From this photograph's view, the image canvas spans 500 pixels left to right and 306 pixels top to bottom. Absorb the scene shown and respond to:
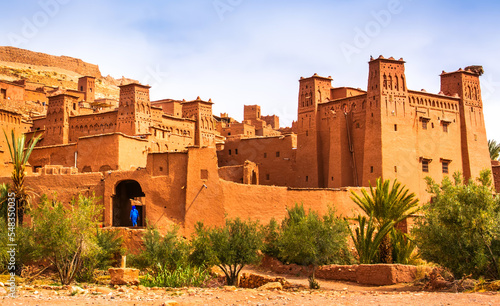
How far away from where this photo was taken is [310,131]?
128 ft

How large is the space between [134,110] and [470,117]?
21.7m

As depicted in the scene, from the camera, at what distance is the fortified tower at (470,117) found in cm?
3909

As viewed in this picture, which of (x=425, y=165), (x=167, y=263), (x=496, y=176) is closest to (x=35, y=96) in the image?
(x=425, y=165)

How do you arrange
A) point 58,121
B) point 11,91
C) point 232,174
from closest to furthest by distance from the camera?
1. point 232,174
2. point 58,121
3. point 11,91

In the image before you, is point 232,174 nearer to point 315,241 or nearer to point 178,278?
point 315,241

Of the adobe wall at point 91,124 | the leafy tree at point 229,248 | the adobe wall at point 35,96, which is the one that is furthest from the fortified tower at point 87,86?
the leafy tree at point 229,248

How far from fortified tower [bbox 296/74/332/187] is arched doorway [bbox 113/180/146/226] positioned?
35.5 ft

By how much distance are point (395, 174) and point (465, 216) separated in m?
16.8

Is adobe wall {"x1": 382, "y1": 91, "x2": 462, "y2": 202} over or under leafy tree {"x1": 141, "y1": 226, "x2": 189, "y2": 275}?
over

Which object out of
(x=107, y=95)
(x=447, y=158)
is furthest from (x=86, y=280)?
(x=107, y=95)

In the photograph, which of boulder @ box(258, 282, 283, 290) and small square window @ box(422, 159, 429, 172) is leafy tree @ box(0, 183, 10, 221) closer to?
boulder @ box(258, 282, 283, 290)

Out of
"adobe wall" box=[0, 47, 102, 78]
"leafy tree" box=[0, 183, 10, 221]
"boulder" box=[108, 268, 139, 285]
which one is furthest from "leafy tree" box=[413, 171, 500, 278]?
"adobe wall" box=[0, 47, 102, 78]

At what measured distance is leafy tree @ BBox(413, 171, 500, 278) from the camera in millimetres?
18312

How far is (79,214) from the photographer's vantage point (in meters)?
21.9
